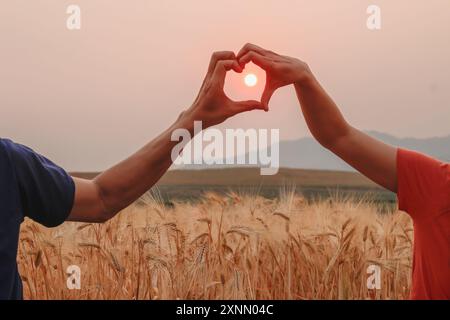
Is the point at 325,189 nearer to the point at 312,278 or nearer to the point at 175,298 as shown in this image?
the point at 312,278

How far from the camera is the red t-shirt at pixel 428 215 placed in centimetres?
109

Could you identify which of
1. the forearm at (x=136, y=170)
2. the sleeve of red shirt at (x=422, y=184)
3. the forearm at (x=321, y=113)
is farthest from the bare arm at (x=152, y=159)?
the sleeve of red shirt at (x=422, y=184)

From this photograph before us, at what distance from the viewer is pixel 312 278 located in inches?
64.4

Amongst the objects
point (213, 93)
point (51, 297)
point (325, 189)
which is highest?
point (213, 93)

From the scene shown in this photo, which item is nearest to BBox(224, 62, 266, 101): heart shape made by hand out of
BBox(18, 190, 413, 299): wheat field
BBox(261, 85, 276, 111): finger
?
BBox(261, 85, 276, 111): finger

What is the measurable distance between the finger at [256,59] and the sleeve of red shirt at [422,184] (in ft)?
1.12

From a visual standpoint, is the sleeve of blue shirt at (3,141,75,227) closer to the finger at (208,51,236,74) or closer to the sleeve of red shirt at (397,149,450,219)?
the finger at (208,51,236,74)

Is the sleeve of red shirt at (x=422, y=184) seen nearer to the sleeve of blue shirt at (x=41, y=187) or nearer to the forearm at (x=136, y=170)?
the forearm at (x=136, y=170)

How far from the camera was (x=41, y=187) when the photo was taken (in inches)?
41.2

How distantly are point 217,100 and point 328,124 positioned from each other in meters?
0.25

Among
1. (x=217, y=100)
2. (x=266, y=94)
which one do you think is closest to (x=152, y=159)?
(x=217, y=100)
